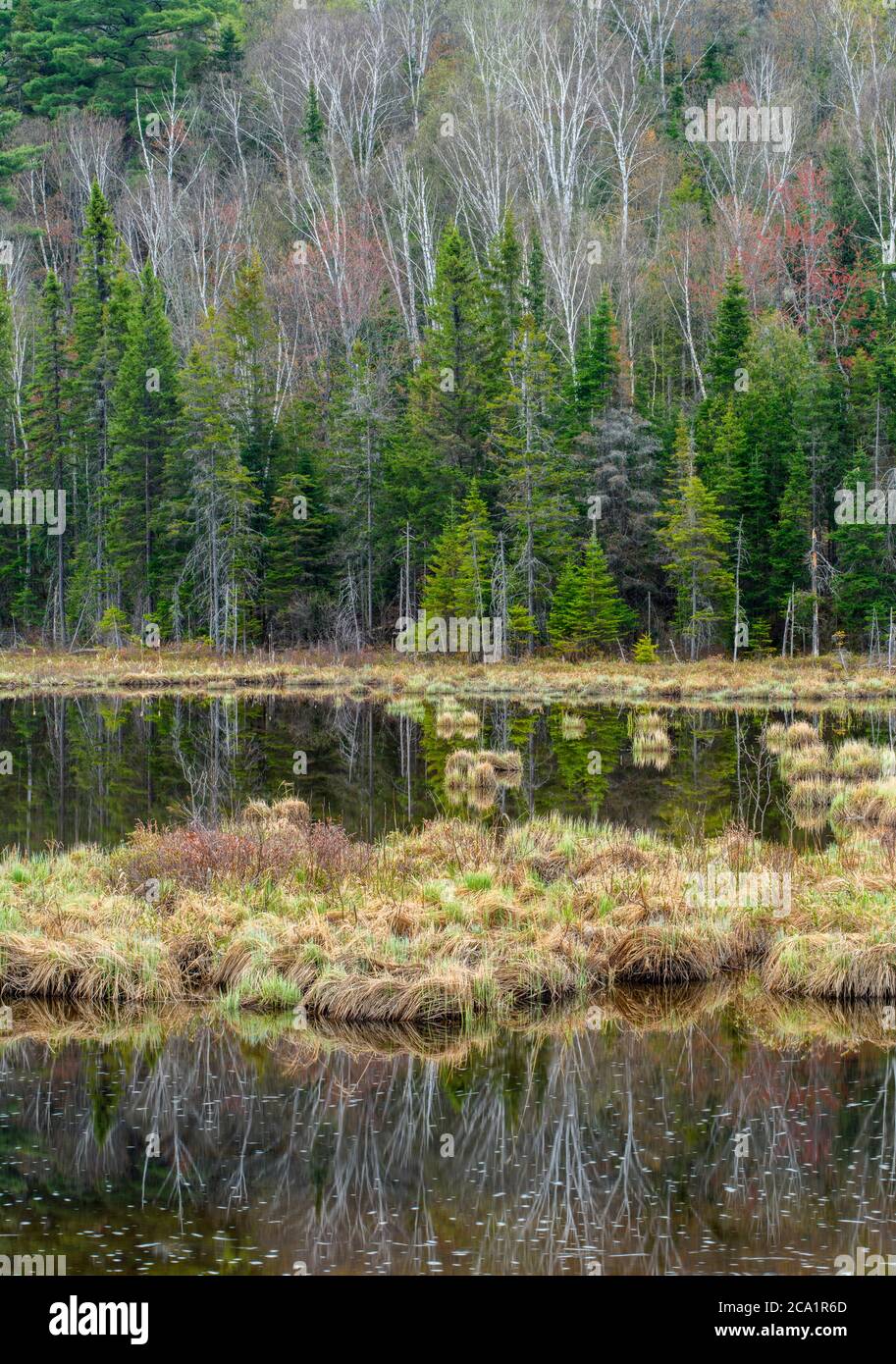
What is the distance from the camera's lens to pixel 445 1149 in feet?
29.6

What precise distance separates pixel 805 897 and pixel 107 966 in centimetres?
640

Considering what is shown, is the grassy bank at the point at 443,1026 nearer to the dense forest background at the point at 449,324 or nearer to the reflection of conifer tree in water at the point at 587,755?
the reflection of conifer tree in water at the point at 587,755

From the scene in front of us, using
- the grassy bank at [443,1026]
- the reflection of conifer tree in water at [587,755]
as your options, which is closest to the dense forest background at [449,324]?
the reflection of conifer tree in water at [587,755]

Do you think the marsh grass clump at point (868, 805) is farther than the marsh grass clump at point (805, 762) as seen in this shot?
No

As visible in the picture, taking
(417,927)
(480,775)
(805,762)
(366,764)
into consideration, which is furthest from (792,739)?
(417,927)

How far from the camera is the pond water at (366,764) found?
21.4 meters

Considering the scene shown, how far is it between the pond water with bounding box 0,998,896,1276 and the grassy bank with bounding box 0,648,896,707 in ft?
101

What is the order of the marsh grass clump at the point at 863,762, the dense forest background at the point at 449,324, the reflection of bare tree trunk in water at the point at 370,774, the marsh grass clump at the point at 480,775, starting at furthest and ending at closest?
the dense forest background at the point at 449,324 → the marsh grass clump at the point at 863,762 → the marsh grass clump at the point at 480,775 → the reflection of bare tree trunk in water at the point at 370,774

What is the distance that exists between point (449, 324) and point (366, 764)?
31.5 m

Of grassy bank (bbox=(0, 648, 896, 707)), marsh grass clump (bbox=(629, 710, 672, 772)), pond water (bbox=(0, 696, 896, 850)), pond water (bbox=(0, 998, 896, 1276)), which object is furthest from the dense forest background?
pond water (bbox=(0, 998, 896, 1276))

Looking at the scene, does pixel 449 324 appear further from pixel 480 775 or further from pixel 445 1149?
pixel 445 1149

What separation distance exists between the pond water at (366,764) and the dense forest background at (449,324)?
14.5 metres
